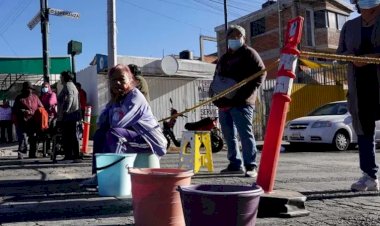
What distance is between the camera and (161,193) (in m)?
3.00

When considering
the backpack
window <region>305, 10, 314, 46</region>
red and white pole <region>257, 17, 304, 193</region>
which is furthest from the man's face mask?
window <region>305, 10, 314, 46</region>

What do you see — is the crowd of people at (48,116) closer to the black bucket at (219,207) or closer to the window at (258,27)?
the black bucket at (219,207)

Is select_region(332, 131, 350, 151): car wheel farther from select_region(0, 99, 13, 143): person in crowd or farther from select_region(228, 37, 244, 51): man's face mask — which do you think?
select_region(0, 99, 13, 143): person in crowd

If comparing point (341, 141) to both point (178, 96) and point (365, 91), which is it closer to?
point (178, 96)

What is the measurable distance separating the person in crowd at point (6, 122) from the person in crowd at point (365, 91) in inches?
574

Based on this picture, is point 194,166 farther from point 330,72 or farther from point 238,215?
point 330,72

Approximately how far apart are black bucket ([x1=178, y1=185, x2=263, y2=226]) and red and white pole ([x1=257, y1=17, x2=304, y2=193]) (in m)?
1.12

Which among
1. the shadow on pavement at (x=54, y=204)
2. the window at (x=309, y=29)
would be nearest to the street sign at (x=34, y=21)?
the shadow on pavement at (x=54, y=204)

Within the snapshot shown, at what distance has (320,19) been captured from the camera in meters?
36.2

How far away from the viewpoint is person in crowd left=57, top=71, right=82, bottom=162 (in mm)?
8789

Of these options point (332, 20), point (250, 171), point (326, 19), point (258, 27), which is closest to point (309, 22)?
point (326, 19)

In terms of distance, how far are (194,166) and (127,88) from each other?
2184 millimetres

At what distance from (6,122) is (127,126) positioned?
13.7 meters

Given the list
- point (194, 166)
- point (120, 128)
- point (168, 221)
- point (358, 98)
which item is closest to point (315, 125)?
point (194, 166)
